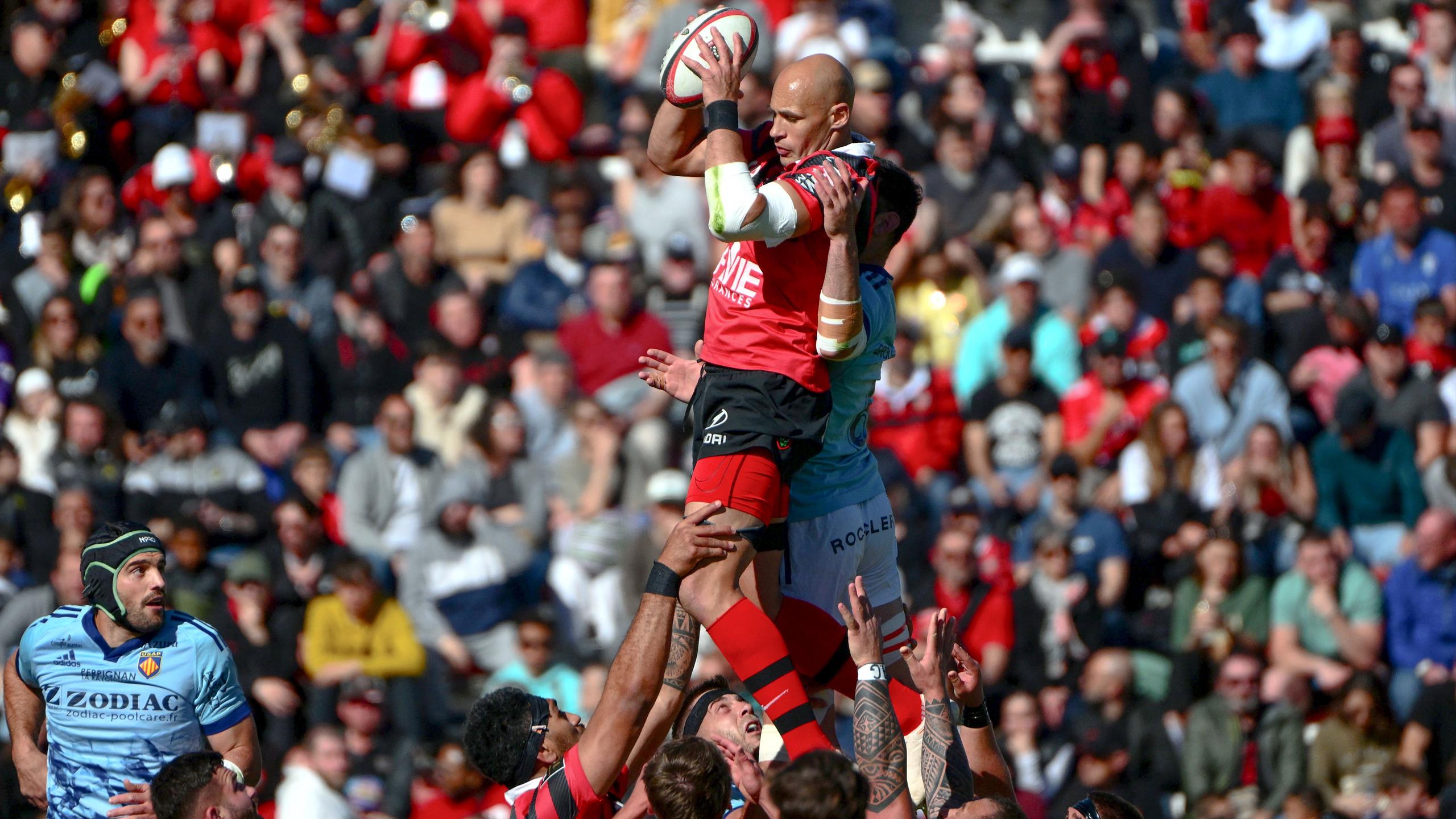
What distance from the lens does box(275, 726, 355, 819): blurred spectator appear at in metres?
10.0

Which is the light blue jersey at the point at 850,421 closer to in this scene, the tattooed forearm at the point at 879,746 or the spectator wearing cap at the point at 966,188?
the tattooed forearm at the point at 879,746

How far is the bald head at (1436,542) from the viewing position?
11.8m

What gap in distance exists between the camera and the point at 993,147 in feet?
48.6

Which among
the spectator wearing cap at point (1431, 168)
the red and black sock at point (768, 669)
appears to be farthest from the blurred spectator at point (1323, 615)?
the red and black sock at point (768, 669)

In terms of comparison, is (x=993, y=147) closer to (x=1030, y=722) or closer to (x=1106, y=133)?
(x=1106, y=133)

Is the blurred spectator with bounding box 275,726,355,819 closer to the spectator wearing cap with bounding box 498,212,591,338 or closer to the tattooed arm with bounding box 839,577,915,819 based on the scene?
the spectator wearing cap with bounding box 498,212,591,338

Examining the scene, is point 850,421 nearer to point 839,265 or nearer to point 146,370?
point 839,265

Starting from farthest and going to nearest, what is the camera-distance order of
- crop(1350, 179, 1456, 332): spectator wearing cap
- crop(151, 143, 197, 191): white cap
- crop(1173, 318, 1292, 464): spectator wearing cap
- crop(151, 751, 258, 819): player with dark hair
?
crop(151, 143, 197, 191): white cap < crop(1350, 179, 1456, 332): spectator wearing cap < crop(1173, 318, 1292, 464): spectator wearing cap < crop(151, 751, 258, 819): player with dark hair

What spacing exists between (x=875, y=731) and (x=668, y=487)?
19.7 feet

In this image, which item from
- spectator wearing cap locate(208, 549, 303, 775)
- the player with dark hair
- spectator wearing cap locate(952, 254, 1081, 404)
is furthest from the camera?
spectator wearing cap locate(952, 254, 1081, 404)

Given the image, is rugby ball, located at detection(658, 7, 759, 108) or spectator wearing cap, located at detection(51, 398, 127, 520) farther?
spectator wearing cap, located at detection(51, 398, 127, 520)

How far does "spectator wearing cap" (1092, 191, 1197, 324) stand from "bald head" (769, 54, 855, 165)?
24.2 feet

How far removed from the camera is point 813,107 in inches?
247

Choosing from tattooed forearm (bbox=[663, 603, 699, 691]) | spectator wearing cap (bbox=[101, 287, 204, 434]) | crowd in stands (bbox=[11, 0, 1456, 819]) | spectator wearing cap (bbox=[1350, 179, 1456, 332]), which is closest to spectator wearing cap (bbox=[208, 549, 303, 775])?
crowd in stands (bbox=[11, 0, 1456, 819])
